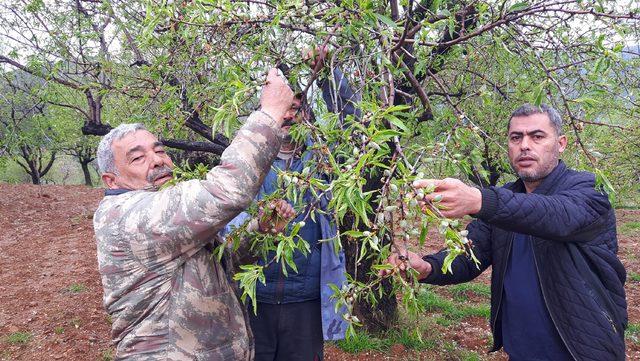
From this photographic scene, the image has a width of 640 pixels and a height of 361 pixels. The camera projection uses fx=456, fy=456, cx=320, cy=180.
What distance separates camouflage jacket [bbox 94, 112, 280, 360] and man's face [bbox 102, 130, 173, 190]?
177 mm

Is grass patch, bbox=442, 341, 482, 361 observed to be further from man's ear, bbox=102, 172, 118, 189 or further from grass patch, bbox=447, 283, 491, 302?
man's ear, bbox=102, 172, 118, 189

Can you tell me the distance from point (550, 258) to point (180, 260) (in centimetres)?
193

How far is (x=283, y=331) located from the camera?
3.13 meters

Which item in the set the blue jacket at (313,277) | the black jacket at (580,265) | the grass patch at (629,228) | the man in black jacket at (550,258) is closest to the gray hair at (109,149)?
the blue jacket at (313,277)

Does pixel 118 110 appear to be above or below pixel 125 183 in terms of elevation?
above

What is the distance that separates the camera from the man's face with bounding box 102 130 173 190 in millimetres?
2404

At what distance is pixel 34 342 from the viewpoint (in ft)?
18.9

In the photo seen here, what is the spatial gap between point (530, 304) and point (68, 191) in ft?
72.4

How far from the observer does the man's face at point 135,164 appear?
2.40 m

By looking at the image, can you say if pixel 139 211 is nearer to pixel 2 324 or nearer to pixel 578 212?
pixel 578 212

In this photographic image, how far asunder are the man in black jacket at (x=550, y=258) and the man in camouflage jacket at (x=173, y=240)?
0.95m

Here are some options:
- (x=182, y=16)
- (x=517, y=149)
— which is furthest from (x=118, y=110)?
(x=517, y=149)

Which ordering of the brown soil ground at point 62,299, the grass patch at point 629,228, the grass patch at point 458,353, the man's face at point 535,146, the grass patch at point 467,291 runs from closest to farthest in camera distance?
1. the man's face at point 535,146
2. the grass patch at point 458,353
3. the brown soil ground at point 62,299
4. the grass patch at point 467,291
5. the grass patch at point 629,228

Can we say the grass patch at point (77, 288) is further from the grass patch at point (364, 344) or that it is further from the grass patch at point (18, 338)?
the grass patch at point (364, 344)
